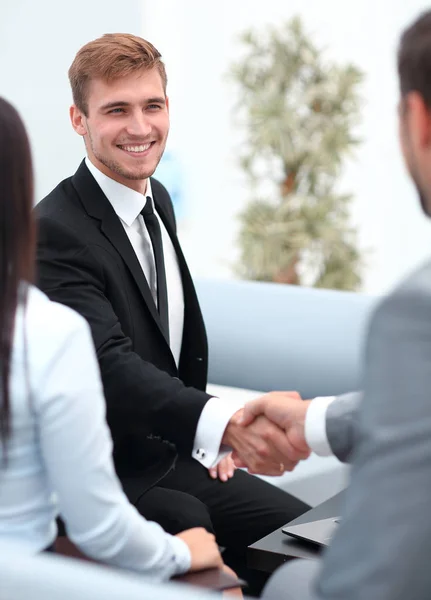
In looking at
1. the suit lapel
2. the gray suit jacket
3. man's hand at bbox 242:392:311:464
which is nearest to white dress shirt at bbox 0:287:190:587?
the gray suit jacket

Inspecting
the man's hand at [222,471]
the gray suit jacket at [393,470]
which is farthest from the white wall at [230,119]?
the gray suit jacket at [393,470]

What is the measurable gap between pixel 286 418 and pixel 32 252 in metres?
0.90

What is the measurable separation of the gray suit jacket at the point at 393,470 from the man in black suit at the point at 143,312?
102 cm

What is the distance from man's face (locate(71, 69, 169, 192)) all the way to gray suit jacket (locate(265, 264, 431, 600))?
4.70 feet

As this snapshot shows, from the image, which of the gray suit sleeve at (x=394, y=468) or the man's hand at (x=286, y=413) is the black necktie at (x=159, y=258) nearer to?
the man's hand at (x=286, y=413)

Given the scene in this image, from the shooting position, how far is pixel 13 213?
1.33 meters

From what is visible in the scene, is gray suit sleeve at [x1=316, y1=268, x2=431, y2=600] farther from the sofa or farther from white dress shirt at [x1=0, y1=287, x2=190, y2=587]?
the sofa

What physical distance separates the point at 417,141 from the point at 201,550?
2.66ft

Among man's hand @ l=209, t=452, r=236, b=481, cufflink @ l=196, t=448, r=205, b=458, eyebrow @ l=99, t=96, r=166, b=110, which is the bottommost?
man's hand @ l=209, t=452, r=236, b=481

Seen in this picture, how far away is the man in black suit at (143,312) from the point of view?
213 centimetres

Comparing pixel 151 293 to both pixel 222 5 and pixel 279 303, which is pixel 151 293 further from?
pixel 222 5

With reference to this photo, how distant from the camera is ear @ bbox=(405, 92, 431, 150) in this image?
123 cm

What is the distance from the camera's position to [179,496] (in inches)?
92.1

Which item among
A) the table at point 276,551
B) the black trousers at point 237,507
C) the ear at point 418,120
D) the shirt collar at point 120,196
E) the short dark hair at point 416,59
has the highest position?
the short dark hair at point 416,59
